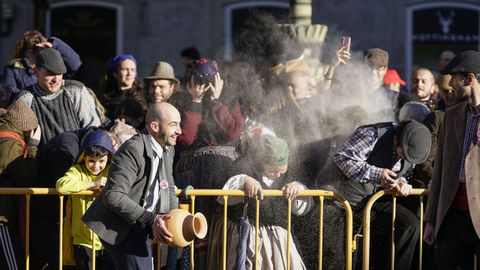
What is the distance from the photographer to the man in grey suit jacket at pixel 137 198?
685 centimetres

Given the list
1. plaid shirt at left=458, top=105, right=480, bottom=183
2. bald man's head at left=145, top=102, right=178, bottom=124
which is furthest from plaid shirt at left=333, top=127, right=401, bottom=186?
bald man's head at left=145, top=102, right=178, bottom=124

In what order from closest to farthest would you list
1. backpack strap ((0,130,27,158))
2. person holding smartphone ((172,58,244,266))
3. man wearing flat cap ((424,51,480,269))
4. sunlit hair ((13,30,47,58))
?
man wearing flat cap ((424,51,480,269)) → backpack strap ((0,130,27,158)) → person holding smartphone ((172,58,244,266)) → sunlit hair ((13,30,47,58))

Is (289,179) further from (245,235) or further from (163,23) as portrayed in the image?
(163,23)

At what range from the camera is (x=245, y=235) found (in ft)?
25.5

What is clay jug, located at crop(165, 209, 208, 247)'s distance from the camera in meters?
6.85

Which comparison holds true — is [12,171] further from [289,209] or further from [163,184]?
[289,209]

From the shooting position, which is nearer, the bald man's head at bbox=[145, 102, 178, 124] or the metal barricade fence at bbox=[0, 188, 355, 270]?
the bald man's head at bbox=[145, 102, 178, 124]

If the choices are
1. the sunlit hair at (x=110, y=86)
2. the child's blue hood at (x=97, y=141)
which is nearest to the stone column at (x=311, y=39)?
the sunlit hair at (x=110, y=86)

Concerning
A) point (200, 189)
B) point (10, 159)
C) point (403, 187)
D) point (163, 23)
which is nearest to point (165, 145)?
point (200, 189)

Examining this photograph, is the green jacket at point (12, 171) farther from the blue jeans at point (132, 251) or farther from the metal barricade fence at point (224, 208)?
the blue jeans at point (132, 251)

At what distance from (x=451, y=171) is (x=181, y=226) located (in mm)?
1922

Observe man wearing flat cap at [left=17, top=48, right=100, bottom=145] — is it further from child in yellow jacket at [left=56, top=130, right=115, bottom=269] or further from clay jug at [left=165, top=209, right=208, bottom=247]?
clay jug at [left=165, top=209, right=208, bottom=247]

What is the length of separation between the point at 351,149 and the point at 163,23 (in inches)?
332

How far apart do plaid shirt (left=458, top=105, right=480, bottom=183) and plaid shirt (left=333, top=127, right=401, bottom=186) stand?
826 mm
